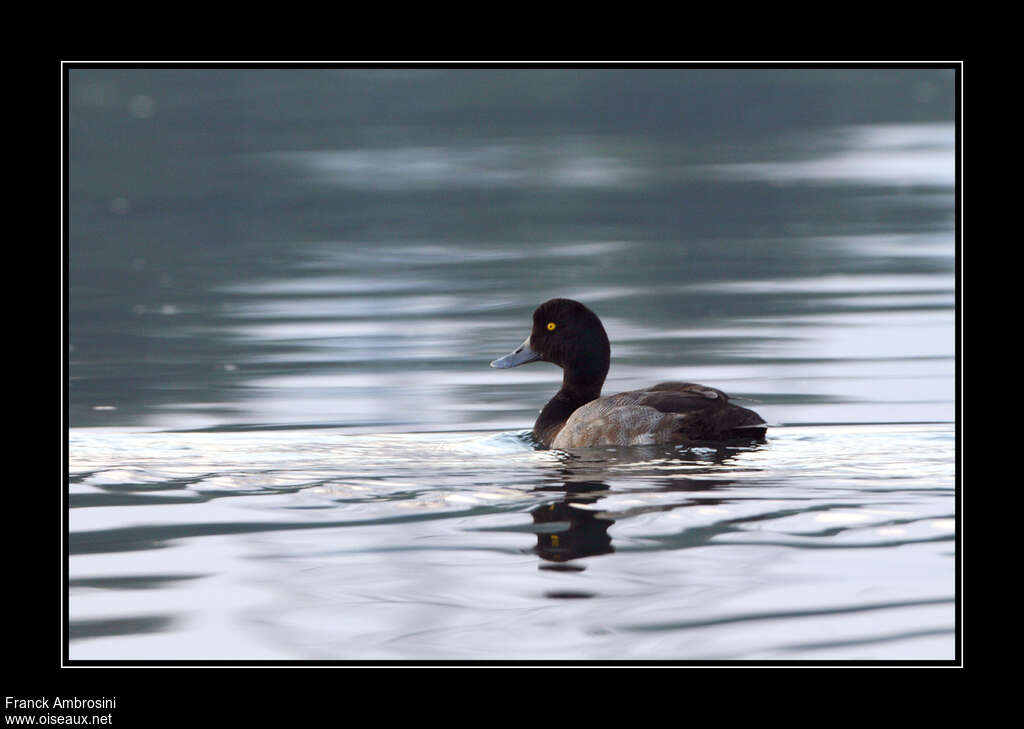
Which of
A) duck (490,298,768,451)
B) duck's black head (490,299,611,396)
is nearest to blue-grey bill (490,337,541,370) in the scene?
duck (490,298,768,451)

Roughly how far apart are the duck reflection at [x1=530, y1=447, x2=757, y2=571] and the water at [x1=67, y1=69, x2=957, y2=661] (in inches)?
0.9

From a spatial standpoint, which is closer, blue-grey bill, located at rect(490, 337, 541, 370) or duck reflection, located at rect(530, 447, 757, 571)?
duck reflection, located at rect(530, 447, 757, 571)

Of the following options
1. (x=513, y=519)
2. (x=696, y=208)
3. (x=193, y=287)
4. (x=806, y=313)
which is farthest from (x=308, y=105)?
(x=513, y=519)

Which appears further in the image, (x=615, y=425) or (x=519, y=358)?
(x=519, y=358)

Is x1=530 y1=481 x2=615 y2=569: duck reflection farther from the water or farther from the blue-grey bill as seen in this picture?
the blue-grey bill

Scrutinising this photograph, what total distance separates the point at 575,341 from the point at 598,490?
2.29 meters

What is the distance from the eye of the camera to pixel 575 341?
10023mm

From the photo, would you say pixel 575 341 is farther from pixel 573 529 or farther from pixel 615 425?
pixel 573 529

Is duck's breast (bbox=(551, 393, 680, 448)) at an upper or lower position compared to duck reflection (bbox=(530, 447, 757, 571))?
upper

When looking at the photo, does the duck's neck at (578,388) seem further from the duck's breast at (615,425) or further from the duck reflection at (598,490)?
the duck reflection at (598,490)

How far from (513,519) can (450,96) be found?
33402 millimetres

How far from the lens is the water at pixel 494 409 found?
20.4 feet

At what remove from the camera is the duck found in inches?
350

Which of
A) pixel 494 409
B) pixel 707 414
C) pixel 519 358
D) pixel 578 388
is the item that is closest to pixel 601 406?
pixel 707 414
